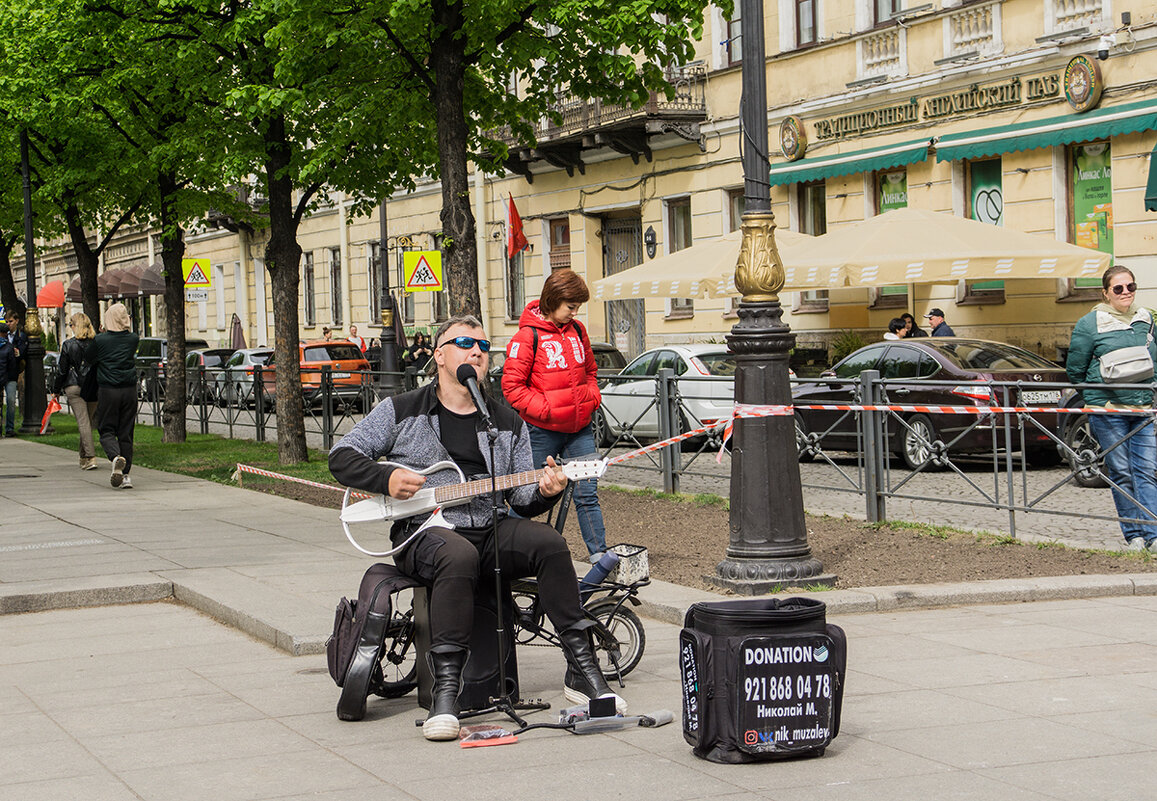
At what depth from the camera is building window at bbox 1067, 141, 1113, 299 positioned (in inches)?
818

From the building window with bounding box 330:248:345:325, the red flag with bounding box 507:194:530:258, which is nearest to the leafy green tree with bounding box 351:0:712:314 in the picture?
the red flag with bounding box 507:194:530:258

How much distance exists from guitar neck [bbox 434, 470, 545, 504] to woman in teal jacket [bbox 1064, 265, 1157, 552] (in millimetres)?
5407

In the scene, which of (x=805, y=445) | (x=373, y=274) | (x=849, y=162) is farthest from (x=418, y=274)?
(x=805, y=445)

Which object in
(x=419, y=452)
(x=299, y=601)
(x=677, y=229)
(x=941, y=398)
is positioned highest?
(x=677, y=229)

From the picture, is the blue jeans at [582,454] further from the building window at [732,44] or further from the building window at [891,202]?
the building window at [732,44]

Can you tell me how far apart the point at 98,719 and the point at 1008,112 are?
18633 mm

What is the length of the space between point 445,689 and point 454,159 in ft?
31.0

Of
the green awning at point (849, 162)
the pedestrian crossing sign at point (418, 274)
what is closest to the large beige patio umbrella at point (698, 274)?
the green awning at point (849, 162)

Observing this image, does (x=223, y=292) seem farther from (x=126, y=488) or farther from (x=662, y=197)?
(x=126, y=488)

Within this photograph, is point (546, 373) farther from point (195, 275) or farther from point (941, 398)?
point (195, 275)

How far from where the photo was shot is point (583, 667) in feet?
20.1

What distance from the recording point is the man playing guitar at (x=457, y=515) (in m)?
5.95

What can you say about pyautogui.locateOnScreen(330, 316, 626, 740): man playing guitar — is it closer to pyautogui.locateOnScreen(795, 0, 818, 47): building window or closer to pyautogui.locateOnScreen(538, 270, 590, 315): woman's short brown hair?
pyautogui.locateOnScreen(538, 270, 590, 315): woman's short brown hair

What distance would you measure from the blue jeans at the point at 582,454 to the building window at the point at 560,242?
24958 mm
